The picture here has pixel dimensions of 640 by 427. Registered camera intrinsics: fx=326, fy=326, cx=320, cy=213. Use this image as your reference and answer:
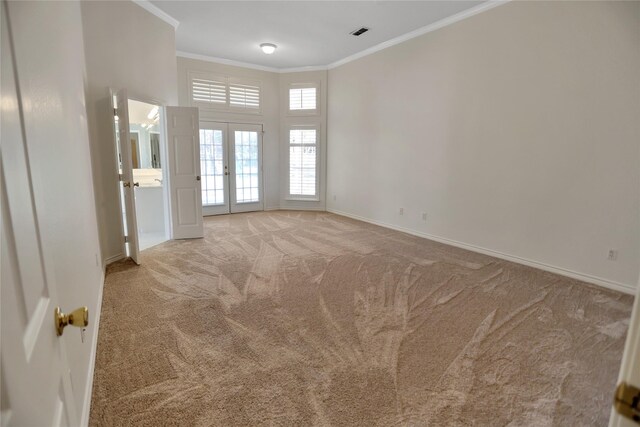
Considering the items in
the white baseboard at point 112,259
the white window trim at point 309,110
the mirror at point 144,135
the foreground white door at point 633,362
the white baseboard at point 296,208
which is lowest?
Answer: the white baseboard at point 112,259

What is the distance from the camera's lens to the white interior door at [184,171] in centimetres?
500

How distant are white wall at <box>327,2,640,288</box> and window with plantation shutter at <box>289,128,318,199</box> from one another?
1966 mm

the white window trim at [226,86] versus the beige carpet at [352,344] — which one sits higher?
the white window trim at [226,86]

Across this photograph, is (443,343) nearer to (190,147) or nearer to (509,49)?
(509,49)

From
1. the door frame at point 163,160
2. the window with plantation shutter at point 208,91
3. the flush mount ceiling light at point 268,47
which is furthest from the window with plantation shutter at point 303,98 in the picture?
the door frame at point 163,160

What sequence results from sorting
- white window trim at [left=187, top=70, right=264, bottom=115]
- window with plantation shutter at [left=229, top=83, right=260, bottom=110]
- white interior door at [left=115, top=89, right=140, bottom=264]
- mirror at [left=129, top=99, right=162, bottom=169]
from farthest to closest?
window with plantation shutter at [left=229, top=83, right=260, bottom=110] → white window trim at [left=187, top=70, right=264, bottom=115] → mirror at [left=129, top=99, right=162, bottom=169] → white interior door at [left=115, top=89, right=140, bottom=264]

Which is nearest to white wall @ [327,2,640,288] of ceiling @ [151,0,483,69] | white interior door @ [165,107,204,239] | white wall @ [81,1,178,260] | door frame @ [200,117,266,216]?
ceiling @ [151,0,483,69]

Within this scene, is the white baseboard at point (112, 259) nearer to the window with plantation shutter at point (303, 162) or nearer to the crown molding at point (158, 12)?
the crown molding at point (158, 12)

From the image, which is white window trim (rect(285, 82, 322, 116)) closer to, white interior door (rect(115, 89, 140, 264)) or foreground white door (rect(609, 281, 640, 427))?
white interior door (rect(115, 89, 140, 264))

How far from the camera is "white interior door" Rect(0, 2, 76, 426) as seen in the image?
53cm

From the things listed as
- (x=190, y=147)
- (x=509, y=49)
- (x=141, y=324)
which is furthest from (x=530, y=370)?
(x=190, y=147)

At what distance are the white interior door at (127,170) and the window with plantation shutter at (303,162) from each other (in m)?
4.22

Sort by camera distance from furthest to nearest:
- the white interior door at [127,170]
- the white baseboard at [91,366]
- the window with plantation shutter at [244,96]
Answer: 1. the window with plantation shutter at [244,96]
2. the white interior door at [127,170]
3. the white baseboard at [91,366]

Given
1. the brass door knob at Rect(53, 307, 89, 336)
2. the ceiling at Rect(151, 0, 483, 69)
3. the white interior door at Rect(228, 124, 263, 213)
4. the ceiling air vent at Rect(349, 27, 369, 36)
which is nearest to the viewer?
the brass door knob at Rect(53, 307, 89, 336)
